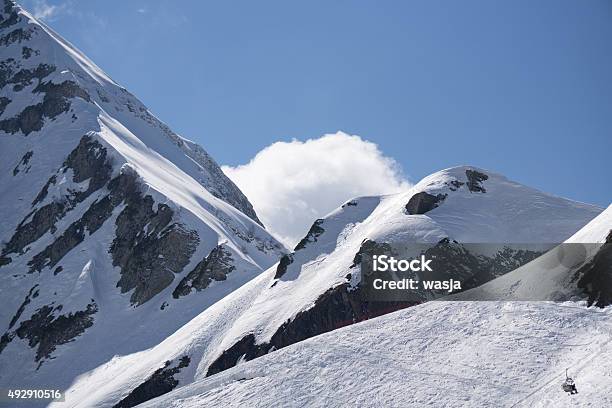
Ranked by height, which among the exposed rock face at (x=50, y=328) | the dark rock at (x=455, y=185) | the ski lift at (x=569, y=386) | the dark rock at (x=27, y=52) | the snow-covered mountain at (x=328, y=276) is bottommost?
the ski lift at (x=569, y=386)

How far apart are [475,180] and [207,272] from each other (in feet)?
→ 128

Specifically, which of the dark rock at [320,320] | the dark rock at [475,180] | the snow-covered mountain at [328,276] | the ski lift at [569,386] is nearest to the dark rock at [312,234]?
the snow-covered mountain at [328,276]

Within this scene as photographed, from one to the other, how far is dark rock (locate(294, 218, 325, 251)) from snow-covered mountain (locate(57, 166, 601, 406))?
6.7 inches

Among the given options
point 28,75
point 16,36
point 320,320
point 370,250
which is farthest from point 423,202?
point 16,36

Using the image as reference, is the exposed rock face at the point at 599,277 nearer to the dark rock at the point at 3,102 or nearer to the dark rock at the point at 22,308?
the dark rock at the point at 22,308

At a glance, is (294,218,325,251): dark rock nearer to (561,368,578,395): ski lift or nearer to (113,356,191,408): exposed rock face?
(113,356,191,408): exposed rock face

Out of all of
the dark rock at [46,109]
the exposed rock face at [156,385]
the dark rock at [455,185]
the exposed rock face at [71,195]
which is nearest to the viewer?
the exposed rock face at [156,385]

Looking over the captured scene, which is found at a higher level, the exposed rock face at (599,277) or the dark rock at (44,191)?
the dark rock at (44,191)

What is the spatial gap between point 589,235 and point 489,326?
32.5ft

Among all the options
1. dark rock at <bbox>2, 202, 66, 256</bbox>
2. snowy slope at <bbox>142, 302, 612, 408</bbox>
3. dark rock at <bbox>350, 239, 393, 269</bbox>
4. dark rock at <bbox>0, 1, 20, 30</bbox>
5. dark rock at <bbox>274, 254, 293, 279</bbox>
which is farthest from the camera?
dark rock at <bbox>0, 1, 20, 30</bbox>

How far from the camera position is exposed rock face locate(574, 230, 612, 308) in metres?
40.5

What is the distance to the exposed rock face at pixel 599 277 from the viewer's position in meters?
40.5

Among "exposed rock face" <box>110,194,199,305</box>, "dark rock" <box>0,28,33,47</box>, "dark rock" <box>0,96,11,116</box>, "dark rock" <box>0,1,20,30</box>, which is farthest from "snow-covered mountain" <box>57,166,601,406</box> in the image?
"dark rock" <box>0,1,20,30</box>

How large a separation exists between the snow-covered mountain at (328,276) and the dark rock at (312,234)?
0.17 metres
